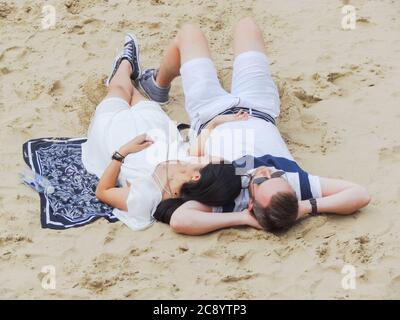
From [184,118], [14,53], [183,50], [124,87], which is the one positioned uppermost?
[14,53]

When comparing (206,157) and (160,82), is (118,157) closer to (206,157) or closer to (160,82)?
(206,157)

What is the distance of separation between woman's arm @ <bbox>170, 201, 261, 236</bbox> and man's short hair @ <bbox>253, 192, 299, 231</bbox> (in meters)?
0.09

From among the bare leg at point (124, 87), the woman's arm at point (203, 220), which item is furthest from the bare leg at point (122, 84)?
the woman's arm at point (203, 220)

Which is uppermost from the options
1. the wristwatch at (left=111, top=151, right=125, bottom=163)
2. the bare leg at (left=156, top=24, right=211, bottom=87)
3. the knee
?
the knee

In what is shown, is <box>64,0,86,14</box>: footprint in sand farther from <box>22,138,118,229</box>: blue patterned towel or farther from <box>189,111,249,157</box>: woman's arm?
<box>189,111,249,157</box>: woman's arm

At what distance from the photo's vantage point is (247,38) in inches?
211

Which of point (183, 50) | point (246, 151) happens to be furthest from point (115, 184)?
point (183, 50)

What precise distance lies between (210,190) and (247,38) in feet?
4.01

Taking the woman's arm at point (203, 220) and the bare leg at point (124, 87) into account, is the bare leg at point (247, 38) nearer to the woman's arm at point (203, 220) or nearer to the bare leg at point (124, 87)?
the bare leg at point (124, 87)

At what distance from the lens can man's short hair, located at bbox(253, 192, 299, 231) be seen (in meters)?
4.39

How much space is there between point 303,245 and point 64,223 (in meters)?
1.23

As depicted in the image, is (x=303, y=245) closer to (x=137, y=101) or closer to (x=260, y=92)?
(x=260, y=92)

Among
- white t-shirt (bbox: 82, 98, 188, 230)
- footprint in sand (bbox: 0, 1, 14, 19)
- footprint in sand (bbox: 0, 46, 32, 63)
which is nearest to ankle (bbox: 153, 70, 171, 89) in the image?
white t-shirt (bbox: 82, 98, 188, 230)

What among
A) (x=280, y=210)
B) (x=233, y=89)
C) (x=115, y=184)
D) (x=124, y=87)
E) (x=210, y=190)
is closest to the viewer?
(x=280, y=210)
